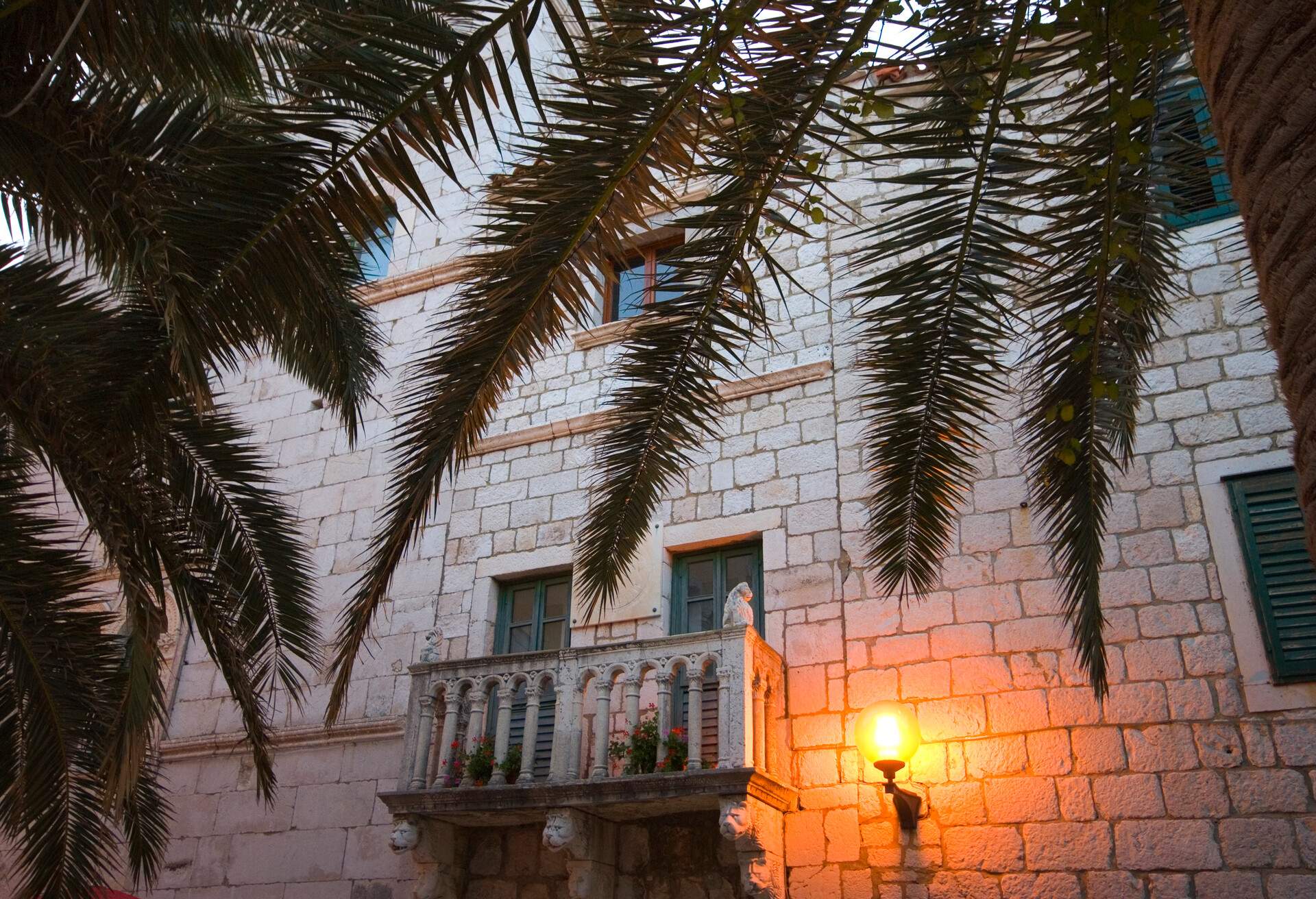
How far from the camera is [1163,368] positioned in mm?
7914

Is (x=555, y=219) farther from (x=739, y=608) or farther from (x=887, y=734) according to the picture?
(x=887, y=734)

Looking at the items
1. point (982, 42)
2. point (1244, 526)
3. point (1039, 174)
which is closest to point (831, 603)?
point (1244, 526)

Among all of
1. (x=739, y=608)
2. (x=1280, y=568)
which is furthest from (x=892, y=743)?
(x=1280, y=568)

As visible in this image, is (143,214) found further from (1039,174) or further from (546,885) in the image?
(1039,174)

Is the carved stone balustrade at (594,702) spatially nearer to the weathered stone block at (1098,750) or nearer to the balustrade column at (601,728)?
the balustrade column at (601,728)

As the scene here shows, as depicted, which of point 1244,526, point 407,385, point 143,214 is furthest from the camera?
point 407,385

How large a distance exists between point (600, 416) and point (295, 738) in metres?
3.64

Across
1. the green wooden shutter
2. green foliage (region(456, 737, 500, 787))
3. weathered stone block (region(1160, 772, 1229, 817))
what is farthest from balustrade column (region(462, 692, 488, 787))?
the green wooden shutter

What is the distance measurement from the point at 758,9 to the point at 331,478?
8.15 m

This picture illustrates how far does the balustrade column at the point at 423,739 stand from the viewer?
8.01m

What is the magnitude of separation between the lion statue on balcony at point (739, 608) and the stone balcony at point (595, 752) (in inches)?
3.6

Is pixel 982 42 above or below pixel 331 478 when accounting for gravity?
below

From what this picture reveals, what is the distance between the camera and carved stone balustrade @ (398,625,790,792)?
24.0 feet

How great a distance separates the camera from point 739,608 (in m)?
7.56
